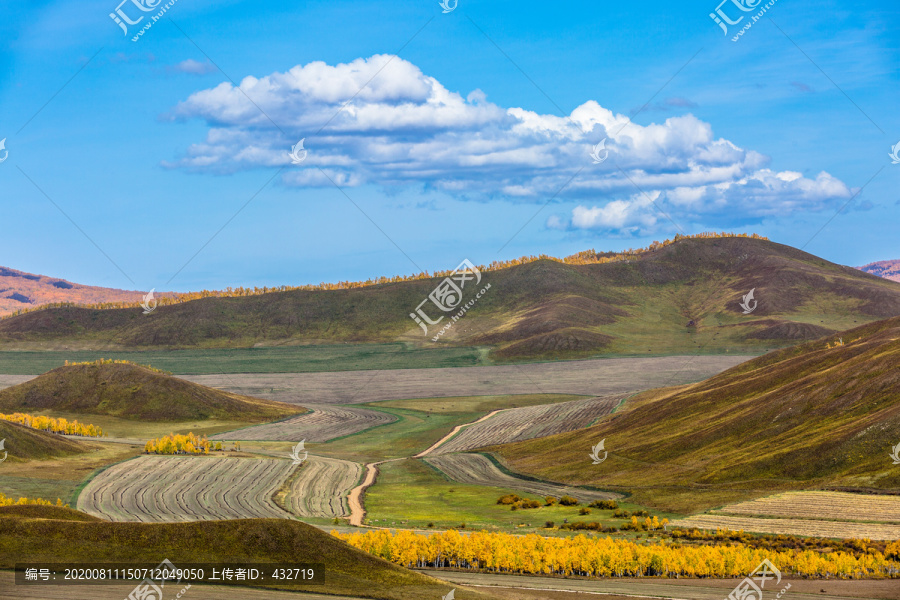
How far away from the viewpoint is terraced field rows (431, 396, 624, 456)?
71.1m

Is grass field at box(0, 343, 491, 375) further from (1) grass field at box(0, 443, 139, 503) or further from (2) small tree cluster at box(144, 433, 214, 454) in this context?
(1) grass field at box(0, 443, 139, 503)

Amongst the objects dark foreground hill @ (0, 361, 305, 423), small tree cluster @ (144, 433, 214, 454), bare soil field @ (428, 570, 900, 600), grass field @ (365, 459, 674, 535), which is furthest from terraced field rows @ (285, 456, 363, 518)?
dark foreground hill @ (0, 361, 305, 423)

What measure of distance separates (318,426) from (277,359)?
9162 centimetres

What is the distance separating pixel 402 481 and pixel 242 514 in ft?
51.2

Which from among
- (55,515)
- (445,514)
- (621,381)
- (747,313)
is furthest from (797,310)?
(55,515)

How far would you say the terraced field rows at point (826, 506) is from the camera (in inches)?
1358

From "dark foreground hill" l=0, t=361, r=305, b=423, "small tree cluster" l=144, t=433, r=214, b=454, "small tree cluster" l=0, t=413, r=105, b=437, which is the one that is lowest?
"small tree cluster" l=144, t=433, r=214, b=454

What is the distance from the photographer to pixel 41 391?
308 ft

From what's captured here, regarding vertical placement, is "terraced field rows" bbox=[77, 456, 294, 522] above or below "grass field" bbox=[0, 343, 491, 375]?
below

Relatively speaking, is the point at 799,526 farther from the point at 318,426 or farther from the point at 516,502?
the point at 318,426

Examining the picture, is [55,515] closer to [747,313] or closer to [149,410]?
[149,410]

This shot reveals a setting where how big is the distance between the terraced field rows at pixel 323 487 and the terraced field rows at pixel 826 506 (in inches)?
811

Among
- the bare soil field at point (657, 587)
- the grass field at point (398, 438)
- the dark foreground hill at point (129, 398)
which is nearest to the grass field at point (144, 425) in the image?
the dark foreground hill at point (129, 398)

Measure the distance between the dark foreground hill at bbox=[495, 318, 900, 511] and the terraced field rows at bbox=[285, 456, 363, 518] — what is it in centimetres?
1224
